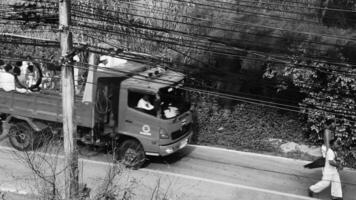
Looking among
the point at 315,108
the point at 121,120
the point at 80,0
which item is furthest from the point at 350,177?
the point at 80,0

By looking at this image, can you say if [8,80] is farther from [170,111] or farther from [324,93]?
[324,93]

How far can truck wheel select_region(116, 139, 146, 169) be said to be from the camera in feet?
40.6

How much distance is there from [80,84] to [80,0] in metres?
6.44

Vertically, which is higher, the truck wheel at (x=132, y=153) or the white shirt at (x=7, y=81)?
the white shirt at (x=7, y=81)

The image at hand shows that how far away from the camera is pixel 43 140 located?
12906 mm

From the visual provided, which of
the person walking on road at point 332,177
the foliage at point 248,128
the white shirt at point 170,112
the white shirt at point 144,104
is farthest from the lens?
the foliage at point 248,128

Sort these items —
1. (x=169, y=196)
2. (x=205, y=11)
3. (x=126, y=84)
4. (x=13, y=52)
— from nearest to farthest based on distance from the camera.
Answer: (x=169, y=196) → (x=126, y=84) → (x=205, y=11) → (x=13, y=52)

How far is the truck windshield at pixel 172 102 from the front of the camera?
1217 centimetres

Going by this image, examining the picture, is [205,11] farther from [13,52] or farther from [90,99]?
[13,52]

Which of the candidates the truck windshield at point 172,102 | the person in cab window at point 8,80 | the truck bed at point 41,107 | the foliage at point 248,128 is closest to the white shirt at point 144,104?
the truck windshield at point 172,102

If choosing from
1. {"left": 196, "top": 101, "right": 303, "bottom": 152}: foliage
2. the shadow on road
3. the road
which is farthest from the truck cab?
{"left": 196, "top": 101, "right": 303, "bottom": 152}: foliage

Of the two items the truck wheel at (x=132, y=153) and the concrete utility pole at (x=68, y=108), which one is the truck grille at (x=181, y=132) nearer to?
the truck wheel at (x=132, y=153)

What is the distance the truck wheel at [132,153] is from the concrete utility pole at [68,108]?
2.79 m

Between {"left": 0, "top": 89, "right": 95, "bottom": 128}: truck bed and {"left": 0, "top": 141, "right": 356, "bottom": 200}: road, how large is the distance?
1245 millimetres
